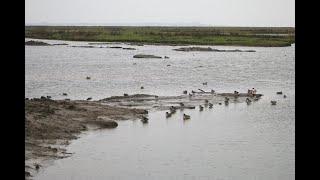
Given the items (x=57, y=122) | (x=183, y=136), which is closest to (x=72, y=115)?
(x=57, y=122)

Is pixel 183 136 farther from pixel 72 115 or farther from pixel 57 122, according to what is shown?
pixel 72 115

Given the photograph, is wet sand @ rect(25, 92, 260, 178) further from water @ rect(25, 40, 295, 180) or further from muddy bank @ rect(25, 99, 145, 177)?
water @ rect(25, 40, 295, 180)

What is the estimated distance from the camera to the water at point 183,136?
13.0 m

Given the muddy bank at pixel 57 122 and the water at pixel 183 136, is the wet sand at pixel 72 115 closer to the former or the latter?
the muddy bank at pixel 57 122

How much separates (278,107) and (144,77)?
14.1 metres

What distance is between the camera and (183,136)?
677 inches

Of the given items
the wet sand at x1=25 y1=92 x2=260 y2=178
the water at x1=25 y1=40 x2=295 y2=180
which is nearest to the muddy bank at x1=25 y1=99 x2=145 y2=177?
the wet sand at x1=25 y1=92 x2=260 y2=178

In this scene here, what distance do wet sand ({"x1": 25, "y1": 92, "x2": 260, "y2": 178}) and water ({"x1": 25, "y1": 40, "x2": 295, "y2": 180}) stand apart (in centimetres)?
55

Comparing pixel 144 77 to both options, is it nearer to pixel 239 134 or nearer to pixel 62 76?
pixel 62 76

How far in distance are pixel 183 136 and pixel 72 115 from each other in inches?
191

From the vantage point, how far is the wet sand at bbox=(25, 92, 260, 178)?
1409 cm
